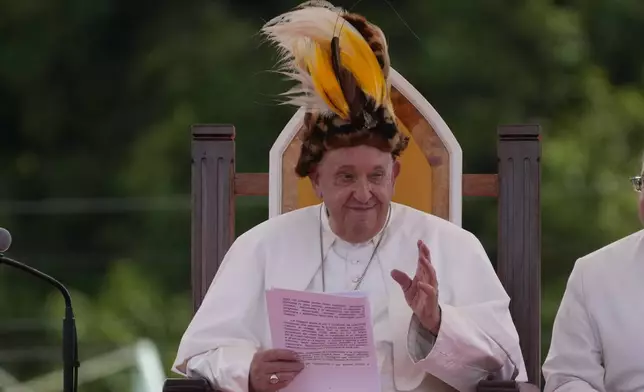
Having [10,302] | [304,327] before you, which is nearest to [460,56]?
[10,302]

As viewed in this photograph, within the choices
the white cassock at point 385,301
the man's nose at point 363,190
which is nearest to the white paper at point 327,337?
the white cassock at point 385,301

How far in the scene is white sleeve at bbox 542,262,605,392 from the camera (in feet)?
7.79

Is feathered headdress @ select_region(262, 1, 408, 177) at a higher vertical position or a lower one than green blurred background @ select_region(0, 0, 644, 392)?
lower

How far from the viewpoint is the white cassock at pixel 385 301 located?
241cm

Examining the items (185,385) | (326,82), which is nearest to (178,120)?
(326,82)

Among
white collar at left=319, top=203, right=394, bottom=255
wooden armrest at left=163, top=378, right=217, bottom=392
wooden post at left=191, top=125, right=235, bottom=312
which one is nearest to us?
Answer: wooden armrest at left=163, top=378, right=217, bottom=392

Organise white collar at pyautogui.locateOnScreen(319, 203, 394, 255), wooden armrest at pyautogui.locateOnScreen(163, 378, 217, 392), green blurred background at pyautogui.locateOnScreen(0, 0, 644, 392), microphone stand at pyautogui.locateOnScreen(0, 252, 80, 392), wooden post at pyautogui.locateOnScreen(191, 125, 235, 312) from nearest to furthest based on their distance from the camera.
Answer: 1. microphone stand at pyautogui.locateOnScreen(0, 252, 80, 392)
2. wooden armrest at pyautogui.locateOnScreen(163, 378, 217, 392)
3. white collar at pyautogui.locateOnScreen(319, 203, 394, 255)
4. wooden post at pyautogui.locateOnScreen(191, 125, 235, 312)
5. green blurred background at pyautogui.locateOnScreen(0, 0, 644, 392)

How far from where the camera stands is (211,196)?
2.81 meters

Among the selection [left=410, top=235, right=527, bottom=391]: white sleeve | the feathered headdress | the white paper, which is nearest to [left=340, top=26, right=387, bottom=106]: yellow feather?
the feathered headdress

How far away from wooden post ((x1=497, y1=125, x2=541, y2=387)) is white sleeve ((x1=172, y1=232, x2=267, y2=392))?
579mm

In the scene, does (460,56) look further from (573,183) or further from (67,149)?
(67,149)

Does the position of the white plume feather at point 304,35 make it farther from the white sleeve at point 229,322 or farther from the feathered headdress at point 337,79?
the white sleeve at point 229,322

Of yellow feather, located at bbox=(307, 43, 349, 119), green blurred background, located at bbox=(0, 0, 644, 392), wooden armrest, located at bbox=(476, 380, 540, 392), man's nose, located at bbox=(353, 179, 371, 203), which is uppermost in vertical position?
green blurred background, located at bbox=(0, 0, 644, 392)

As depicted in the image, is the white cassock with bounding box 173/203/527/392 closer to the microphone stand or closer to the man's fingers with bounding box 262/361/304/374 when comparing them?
the man's fingers with bounding box 262/361/304/374
